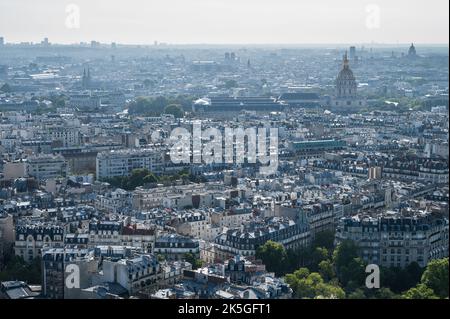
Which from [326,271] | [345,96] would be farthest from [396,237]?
[345,96]

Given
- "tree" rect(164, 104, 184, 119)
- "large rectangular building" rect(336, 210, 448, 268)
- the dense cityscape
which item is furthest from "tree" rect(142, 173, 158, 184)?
"tree" rect(164, 104, 184, 119)

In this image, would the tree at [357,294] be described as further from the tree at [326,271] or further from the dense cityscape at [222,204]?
the tree at [326,271]

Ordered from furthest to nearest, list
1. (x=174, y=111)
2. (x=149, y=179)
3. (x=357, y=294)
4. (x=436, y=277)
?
(x=174, y=111) < (x=149, y=179) < (x=436, y=277) < (x=357, y=294)

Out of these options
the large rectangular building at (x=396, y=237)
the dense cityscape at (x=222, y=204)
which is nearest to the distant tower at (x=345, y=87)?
the dense cityscape at (x=222, y=204)

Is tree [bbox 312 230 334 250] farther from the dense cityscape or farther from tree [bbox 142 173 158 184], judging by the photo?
tree [bbox 142 173 158 184]

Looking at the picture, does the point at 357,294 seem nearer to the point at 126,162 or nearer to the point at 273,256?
the point at 273,256

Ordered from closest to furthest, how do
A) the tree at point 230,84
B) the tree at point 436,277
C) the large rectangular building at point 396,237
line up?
the tree at point 436,277 → the large rectangular building at point 396,237 → the tree at point 230,84
